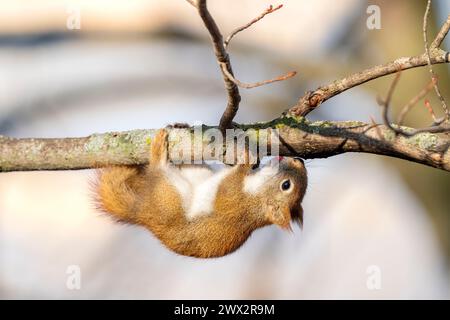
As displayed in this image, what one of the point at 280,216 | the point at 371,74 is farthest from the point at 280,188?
the point at 371,74

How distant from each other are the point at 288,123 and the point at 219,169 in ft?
3.42

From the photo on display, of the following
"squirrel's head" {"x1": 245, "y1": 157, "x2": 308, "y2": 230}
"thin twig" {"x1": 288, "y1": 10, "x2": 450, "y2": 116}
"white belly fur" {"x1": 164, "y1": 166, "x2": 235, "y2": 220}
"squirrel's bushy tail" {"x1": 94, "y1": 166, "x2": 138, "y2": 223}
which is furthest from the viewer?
"squirrel's head" {"x1": 245, "y1": 157, "x2": 308, "y2": 230}

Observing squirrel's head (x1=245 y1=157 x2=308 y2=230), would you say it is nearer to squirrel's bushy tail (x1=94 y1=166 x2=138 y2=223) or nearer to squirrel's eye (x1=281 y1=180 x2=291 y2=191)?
squirrel's eye (x1=281 y1=180 x2=291 y2=191)

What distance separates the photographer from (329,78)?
263 inches

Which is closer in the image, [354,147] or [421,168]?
[354,147]

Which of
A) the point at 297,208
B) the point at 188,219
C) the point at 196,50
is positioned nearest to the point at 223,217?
the point at 188,219

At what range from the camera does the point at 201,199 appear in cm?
422

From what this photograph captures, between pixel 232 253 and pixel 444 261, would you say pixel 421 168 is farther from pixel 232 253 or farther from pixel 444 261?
pixel 232 253

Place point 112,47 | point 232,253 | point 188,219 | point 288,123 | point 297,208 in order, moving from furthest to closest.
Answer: point 112,47 < point 297,208 < point 232,253 < point 188,219 < point 288,123

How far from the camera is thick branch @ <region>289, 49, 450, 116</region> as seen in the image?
3.12 metres

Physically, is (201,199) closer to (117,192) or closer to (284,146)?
(117,192)

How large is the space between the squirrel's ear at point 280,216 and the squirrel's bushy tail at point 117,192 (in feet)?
3.13

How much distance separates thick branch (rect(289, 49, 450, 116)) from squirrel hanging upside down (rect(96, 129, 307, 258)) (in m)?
0.88

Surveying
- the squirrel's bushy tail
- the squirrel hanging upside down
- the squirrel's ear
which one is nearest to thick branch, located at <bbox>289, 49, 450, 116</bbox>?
the squirrel hanging upside down
